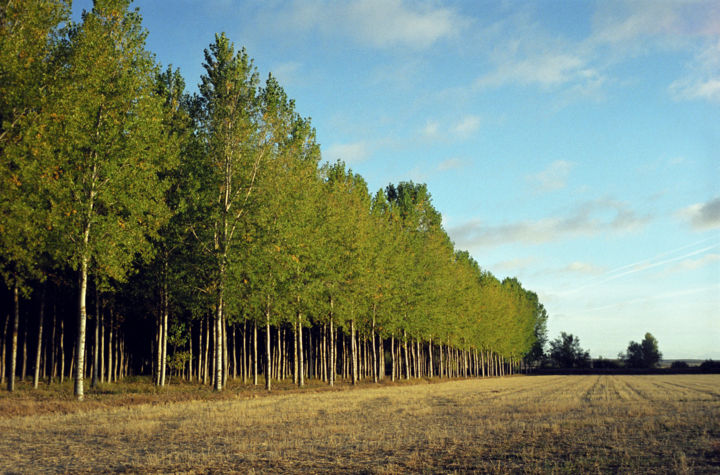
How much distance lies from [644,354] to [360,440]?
183 meters

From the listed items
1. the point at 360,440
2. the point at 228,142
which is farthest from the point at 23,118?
the point at 360,440

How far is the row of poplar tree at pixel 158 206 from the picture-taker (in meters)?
24.2

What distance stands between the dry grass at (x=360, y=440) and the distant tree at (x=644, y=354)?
162143 mm

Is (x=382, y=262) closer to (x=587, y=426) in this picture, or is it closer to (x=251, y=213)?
(x=251, y=213)

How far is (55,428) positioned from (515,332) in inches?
3918

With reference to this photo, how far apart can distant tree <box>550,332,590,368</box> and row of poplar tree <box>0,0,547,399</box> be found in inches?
5205

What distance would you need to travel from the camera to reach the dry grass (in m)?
11.6

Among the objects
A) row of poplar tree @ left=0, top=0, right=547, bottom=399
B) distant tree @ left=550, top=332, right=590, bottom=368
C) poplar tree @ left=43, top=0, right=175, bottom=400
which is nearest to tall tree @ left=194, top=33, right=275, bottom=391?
row of poplar tree @ left=0, top=0, right=547, bottom=399

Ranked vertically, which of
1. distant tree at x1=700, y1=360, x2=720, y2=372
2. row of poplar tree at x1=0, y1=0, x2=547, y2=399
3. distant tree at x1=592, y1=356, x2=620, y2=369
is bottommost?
A: distant tree at x1=592, y1=356, x2=620, y2=369

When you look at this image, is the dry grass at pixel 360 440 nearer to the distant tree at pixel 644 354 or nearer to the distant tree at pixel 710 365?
the distant tree at pixel 710 365

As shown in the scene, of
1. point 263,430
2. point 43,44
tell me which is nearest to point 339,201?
point 43,44

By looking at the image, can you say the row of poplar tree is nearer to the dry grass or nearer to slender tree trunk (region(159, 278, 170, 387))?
slender tree trunk (region(159, 278, 170, 387))

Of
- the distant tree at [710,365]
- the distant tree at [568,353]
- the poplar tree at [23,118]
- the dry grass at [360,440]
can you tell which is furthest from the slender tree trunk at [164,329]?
the distant tree at [568,353]

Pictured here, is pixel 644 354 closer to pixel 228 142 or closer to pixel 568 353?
pixel 568 353
